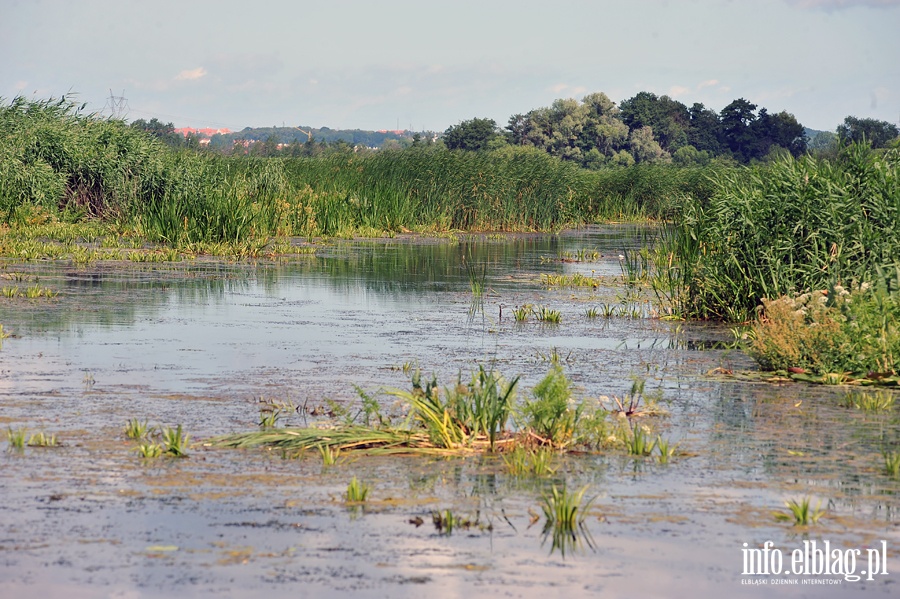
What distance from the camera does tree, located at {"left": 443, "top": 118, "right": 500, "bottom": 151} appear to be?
70.5 meters

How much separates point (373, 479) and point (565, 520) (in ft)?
4.44

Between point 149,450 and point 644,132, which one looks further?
point 644,132

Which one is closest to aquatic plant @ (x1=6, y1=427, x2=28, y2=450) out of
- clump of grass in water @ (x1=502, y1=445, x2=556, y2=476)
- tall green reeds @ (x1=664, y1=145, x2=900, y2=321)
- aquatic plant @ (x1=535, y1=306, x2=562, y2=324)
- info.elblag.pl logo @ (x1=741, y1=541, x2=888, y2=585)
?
clump of grass in water @ (x1=502, y1=445, x2=556, y2=476)

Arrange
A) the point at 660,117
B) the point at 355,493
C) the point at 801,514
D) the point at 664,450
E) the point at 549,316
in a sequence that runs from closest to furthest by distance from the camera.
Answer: the point at 801,514, the point at 355,493, the point at 664,450, the point at 549,316, the point at 660,117

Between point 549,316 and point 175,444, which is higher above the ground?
point 549,316

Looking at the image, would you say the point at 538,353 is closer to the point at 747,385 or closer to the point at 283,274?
the point at 747,385

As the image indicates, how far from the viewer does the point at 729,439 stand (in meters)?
8.02

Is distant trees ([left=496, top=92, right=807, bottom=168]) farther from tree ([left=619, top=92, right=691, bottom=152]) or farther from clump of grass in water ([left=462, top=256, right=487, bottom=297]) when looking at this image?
clump of grass in water ([left=462, top=256, right=487, bottom=297])

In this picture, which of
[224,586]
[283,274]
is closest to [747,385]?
[224,586]

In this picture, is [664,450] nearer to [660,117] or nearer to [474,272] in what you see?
[474,272]

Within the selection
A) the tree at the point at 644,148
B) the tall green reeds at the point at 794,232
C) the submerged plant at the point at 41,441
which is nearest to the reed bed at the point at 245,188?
the tall green reeds at the point at 794,232

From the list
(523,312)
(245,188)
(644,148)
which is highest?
(644,148)

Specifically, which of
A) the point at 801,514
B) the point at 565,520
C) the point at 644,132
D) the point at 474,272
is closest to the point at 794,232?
the point at 801,514

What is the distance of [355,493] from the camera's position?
6.24m
